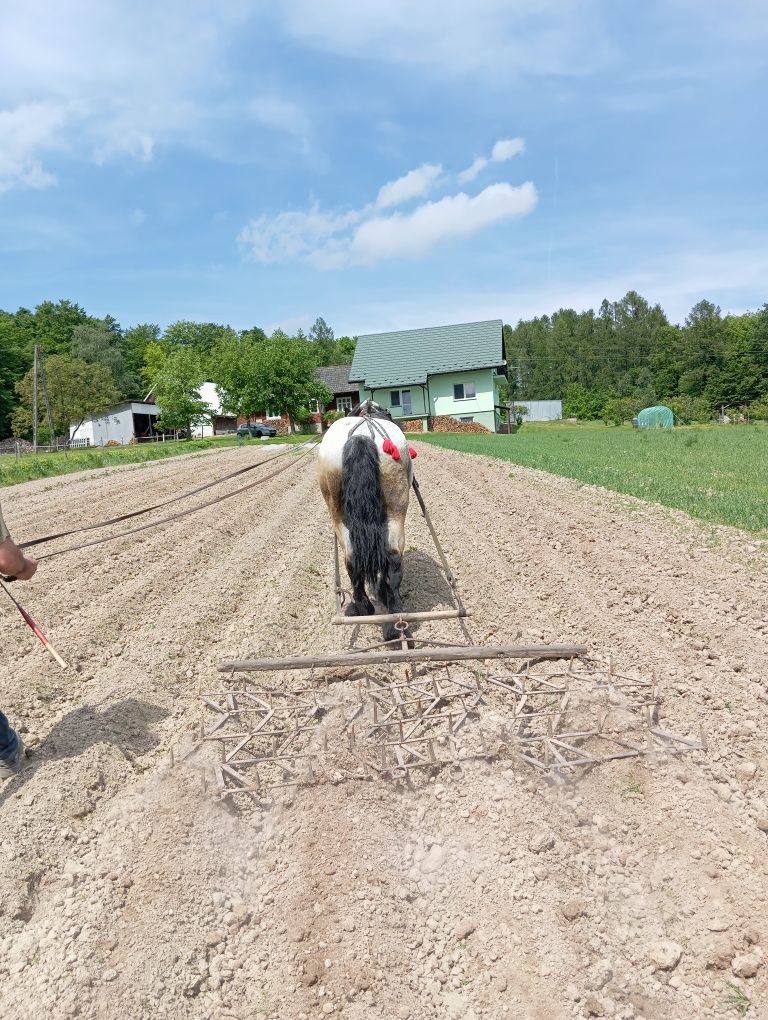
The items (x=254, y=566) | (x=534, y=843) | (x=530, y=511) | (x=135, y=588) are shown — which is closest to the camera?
(x=534, y=843)

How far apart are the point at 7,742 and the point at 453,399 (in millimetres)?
42924

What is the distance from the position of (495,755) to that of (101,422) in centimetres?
6438

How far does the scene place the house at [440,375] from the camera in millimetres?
44594

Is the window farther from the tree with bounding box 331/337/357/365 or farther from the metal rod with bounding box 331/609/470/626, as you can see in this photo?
the tree with bounding box 331/337/357/365

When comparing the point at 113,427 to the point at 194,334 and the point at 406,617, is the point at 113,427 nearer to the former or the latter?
the point at 194,334

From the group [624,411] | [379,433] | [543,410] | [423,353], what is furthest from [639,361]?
[379,433]

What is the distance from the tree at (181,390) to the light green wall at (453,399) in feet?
46.6

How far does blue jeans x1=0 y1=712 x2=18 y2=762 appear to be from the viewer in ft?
12.2

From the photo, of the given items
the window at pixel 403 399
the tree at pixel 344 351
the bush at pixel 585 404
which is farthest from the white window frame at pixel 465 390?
the tree at pixel 344 351

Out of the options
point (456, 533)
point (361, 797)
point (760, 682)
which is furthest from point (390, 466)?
point (456, 533)

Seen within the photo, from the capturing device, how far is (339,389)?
67.3 meters

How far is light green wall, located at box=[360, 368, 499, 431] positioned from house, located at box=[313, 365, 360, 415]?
14094 millimetres

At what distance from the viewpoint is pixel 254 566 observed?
8453 millimetres

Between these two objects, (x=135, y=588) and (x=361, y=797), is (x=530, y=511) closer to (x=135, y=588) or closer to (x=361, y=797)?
(x=135, y=588)
